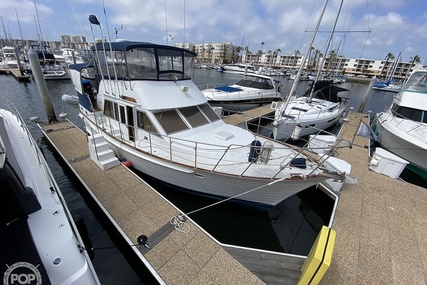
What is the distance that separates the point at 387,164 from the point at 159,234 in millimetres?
7874

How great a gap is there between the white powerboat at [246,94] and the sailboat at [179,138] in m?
8.17

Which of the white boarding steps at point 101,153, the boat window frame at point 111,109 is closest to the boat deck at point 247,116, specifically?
the boat window frame at point 111,109

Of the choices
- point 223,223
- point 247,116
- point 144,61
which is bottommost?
point 223,223

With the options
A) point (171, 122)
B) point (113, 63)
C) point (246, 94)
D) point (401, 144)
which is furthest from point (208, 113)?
point (246, 94)

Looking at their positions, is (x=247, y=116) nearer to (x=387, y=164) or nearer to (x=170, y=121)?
(x=387, y=164)

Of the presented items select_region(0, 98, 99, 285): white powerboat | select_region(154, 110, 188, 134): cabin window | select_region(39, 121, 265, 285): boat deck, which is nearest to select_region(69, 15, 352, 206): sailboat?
select_region(154, 110, 188, 134): cabin window

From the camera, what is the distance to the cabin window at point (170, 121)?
232 inches

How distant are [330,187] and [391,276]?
2.65 meters

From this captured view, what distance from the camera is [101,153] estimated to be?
20.4ft

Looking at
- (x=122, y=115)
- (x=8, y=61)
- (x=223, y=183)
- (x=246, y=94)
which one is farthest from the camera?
(x=8, y=61)

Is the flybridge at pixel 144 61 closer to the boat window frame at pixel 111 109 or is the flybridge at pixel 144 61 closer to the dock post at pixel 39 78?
the boat window frame at pixel 111 109

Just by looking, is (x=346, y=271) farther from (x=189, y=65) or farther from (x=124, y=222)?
(x=189, y=65)

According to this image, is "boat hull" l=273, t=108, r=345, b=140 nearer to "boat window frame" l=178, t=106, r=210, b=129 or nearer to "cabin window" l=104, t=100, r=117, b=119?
"boat window frame" l=178, t=106, r=210, b=129

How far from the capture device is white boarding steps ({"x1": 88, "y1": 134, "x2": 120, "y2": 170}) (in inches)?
239
